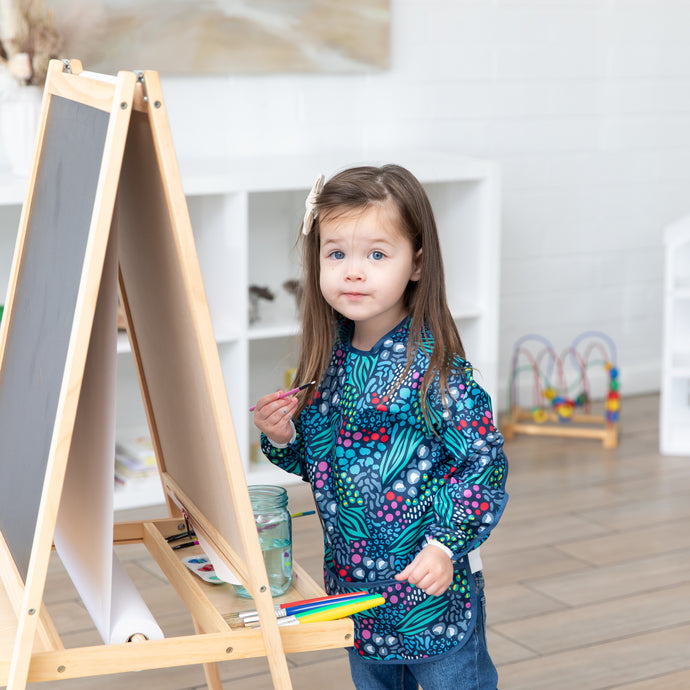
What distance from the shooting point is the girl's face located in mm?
1367

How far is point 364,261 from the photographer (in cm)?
137

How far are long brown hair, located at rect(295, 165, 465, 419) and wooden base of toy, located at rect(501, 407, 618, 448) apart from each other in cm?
230

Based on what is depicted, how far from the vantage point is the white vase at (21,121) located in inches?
114

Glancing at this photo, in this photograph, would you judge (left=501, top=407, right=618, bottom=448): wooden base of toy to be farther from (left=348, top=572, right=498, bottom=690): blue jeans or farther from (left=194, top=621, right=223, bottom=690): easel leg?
(left=348, top=572, right=498, bottom=690): blue jeans

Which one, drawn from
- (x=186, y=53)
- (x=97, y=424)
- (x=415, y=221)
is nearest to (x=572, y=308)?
(x=186, y=53)

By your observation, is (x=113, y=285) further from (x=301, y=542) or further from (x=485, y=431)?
(x=301, y=542)

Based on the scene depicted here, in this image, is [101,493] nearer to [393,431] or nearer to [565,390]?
[393,431]

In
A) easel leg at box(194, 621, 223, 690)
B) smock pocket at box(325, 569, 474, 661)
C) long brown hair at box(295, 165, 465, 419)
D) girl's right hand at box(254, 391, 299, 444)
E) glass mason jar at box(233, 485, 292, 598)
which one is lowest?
easel leg at box(194, 621, 223, 690)

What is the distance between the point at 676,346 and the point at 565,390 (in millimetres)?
477

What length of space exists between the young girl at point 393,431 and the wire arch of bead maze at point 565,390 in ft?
7.41

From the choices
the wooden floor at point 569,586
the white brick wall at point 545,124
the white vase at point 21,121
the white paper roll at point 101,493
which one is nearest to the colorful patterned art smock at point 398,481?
the white paper roll at point 101,493

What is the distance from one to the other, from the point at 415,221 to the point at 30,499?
59 cm

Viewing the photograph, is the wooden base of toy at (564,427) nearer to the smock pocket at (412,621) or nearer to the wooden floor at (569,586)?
the wooden floor at (569,586)

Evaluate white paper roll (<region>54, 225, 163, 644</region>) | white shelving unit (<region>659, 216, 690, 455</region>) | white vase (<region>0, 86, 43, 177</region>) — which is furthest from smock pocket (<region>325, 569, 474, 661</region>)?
white shelving unit (<region>659, 216, 690, 455</region>)
